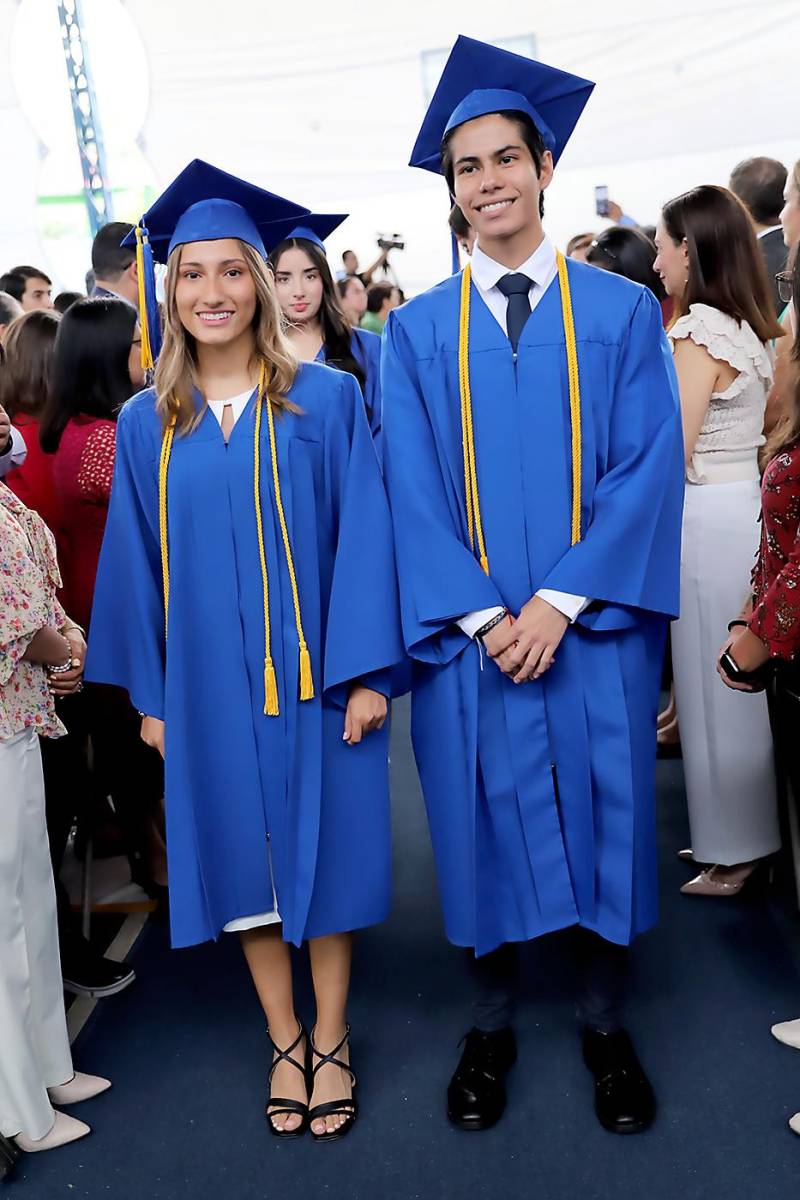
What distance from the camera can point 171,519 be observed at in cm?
197

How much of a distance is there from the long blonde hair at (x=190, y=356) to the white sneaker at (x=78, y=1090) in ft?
4.32

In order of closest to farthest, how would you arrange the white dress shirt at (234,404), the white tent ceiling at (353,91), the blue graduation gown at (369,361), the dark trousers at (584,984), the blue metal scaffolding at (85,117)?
the white dress shirt at (234,404) → the dark trousers at (584,984) → the blue graduation gown at (369,361) → the white tent ceiling at (353,91) → the blue metal scaffolding at (85,117)

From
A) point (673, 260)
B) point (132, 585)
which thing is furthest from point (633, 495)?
point (673, 260)

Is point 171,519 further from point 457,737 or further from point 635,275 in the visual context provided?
point 635,275

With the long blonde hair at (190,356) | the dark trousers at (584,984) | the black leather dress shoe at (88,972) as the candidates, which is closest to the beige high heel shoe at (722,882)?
the dark trousers at (584,984)

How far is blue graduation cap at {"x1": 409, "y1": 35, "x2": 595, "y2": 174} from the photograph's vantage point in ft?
6.20

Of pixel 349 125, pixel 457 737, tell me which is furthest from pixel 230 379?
pixel 349 125

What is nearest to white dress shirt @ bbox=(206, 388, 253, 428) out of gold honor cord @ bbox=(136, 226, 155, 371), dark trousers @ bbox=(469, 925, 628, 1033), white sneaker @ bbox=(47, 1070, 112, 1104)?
gold honor cord @ bbox=(136, 226, 155, 371)

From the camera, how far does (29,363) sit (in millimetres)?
2789

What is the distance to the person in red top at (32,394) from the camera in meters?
2.76

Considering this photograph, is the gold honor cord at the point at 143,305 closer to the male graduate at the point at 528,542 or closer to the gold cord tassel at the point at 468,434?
the male graduate at the point at 528,542

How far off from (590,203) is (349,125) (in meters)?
1.43

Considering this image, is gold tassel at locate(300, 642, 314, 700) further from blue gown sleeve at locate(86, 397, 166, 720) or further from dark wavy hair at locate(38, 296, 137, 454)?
dark wavy hair at locate(38, 296, 137, 454)

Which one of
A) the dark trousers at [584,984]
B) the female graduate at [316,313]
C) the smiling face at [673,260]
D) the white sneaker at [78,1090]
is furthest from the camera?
the female graduate at [316,313]
